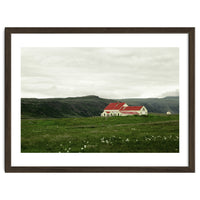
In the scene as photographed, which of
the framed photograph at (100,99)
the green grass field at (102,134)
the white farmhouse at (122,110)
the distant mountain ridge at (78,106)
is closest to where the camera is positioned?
the framed photograph at (100,99)

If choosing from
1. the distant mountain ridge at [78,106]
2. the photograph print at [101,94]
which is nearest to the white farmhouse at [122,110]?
the photograph print at [101,94]

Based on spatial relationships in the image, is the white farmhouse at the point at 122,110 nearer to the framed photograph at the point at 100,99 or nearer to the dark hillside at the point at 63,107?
the framed photograph at the point at 100,99

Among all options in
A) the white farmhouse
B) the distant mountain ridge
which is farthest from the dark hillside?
the white farmhouse

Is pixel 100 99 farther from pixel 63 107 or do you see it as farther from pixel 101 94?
pixel 63 107

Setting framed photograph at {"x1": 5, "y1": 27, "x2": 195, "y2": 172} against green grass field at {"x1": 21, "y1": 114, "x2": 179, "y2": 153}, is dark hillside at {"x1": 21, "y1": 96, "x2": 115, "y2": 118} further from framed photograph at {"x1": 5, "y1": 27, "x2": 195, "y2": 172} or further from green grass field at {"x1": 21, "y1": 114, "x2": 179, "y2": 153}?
green grass field at {"x1": 21, "y1": 114, "x2": 179, "y2": 153}

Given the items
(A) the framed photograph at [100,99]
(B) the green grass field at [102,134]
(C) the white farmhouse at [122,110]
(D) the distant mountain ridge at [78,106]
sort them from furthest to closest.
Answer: (C) the white farmhouse at [122,110] → (D) the distant mountain ridge at [78,106] → (B) the green grass field at [102,134] → (A) the framed photograph at [100,99]
